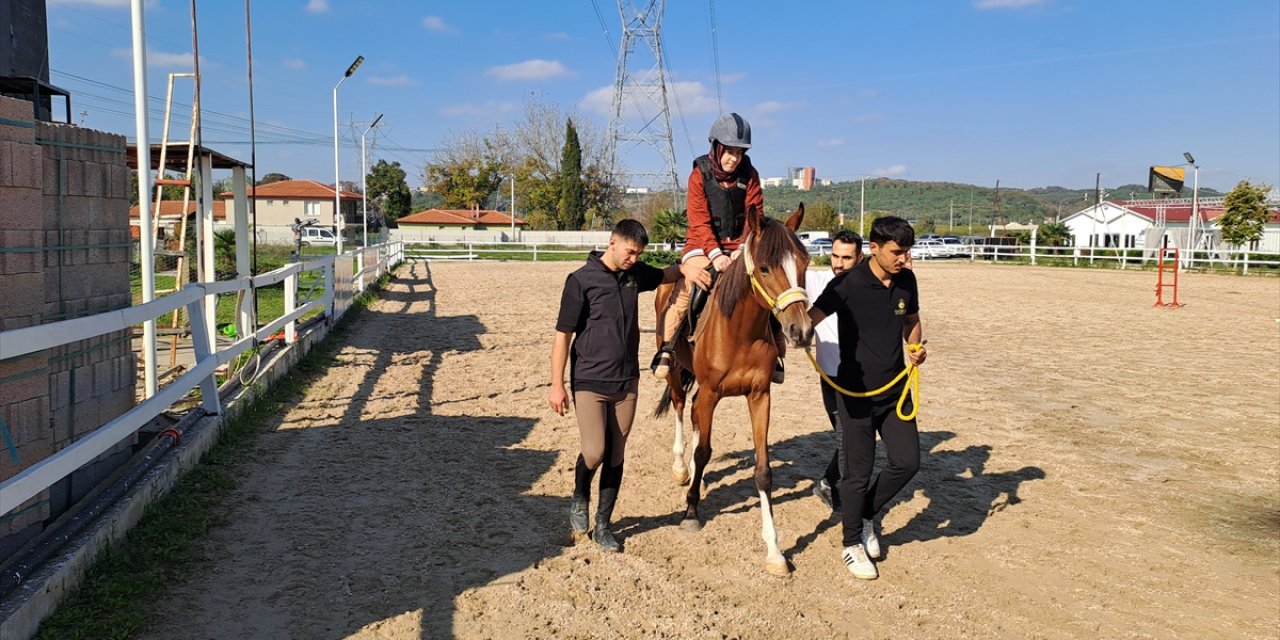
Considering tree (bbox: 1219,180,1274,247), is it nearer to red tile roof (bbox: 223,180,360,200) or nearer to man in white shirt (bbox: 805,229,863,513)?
man in white shirt (bbox: 805,229,863,513)

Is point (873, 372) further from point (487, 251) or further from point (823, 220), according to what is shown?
point (823, 220)

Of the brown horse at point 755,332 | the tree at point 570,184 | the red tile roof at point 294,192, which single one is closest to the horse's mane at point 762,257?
the brown horse at point 755,332

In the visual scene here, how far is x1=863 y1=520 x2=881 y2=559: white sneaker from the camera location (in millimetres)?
4626

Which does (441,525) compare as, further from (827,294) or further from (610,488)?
(827,294)

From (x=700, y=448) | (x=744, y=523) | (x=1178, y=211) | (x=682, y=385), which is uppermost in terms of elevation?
(x=1178, y=211)

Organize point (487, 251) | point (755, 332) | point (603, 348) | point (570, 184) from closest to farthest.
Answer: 1. point (603, 348)
2. point (755, 332)
3. point (487, 251)
4. point (570, 184)

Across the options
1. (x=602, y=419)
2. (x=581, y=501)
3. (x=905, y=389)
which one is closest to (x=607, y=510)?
(x=581, y=501)

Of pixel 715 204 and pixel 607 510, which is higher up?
pixel 715 204

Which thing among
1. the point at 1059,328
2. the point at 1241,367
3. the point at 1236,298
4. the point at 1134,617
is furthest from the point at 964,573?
the point at 1236,298

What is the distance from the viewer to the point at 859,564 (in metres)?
4.45

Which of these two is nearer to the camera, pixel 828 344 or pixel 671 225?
pixel 828 344

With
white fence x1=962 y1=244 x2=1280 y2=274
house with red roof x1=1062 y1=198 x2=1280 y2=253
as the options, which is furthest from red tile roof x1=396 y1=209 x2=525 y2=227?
house with red roof x1=1062 y1=198 x2=1280 y2=253

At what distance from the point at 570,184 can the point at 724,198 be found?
68.9 metres

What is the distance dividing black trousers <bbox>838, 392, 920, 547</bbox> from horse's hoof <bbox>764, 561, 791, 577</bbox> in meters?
0.40
